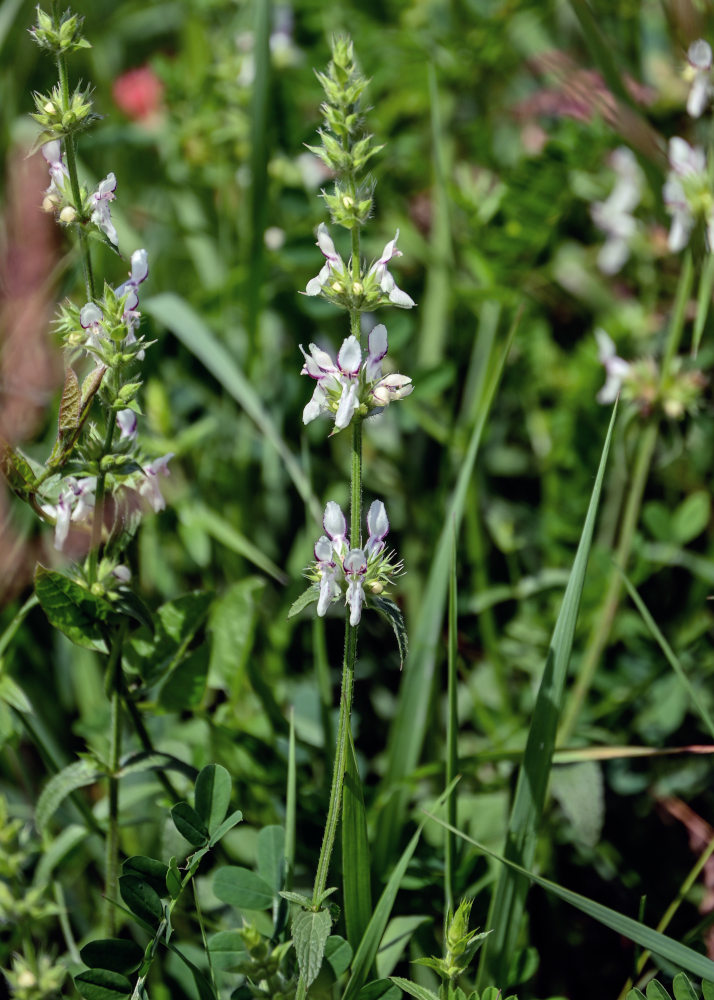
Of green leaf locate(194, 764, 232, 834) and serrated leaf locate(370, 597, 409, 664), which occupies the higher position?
serrated leaf locate(370, 597, 409, 664)

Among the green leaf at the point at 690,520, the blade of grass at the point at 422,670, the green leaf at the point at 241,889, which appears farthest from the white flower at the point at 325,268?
the green leaf at the point at 690,520

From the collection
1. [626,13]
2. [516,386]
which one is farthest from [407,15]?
[516,386]

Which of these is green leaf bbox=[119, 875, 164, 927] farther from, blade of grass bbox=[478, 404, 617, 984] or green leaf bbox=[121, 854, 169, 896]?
blade of grass bbox=[478, 404, 617, 984]

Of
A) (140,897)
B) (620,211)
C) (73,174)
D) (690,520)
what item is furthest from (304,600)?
(620,211)

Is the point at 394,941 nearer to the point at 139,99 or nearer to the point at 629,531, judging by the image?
the point at 629,531

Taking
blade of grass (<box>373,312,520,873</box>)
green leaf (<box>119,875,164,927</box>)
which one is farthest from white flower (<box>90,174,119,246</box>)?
green leaf (<box>119,875,164,927</box>)

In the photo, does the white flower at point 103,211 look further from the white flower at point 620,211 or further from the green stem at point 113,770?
the white flower at point 620,211
